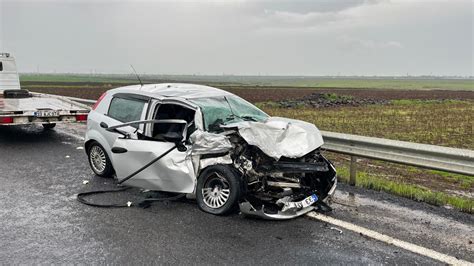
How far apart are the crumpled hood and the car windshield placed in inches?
17.4

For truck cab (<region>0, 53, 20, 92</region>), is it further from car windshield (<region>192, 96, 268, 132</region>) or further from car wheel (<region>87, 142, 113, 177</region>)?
car windshield (<region>192, 96, 268, 132</region>)

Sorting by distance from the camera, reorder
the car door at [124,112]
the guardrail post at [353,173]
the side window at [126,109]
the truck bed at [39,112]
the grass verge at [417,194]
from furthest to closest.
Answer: the truck bed at [39,112]
the guardrail post at [353,173]
the side window at [126,109]
the car door at [124,112]
the grass verge at [417,194]

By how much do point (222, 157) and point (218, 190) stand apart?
1.34ft

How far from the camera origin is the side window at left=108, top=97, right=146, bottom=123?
6.59 metres

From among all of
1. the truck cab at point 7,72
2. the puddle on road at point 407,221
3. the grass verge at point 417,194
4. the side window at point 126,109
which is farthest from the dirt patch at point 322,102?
the puddle on road at point 407,221

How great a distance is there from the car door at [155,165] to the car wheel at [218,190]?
6.2 inches

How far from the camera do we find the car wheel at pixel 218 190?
512 cm

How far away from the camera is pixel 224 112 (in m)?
6.30

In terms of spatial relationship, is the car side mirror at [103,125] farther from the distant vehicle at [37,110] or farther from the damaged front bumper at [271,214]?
the distant vehicle at [37,110]

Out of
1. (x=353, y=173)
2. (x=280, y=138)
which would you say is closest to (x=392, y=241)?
(x=280, y=138)

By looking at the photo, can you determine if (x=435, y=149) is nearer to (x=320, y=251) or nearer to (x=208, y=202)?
(x=320, y=251)

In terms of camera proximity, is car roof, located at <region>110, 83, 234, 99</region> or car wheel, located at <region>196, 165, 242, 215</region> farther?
car roof, located at <region>110, 83, 234, 99</region>

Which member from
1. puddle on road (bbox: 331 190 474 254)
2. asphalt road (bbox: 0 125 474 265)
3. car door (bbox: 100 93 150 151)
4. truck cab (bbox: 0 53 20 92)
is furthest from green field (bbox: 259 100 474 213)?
truck cab (bbox: 0 53 20 92)

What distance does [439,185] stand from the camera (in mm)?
8195
